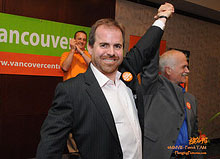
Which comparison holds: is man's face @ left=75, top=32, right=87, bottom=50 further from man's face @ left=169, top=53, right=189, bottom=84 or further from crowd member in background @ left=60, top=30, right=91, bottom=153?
man's face @ left=169, top=53, right=189, bottom=84

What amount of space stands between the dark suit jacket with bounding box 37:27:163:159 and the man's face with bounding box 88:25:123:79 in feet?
0.49

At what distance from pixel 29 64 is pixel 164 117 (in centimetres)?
225

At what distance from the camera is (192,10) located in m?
5.21

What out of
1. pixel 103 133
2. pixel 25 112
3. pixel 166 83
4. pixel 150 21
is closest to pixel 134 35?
pixel 150 21

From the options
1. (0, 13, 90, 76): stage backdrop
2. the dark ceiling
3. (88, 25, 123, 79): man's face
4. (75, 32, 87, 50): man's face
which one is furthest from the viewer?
the dark ceiling

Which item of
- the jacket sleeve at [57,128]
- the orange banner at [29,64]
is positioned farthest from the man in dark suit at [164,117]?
the orange banner at [29,64]

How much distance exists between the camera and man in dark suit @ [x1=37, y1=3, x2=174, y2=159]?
1083 millimetres

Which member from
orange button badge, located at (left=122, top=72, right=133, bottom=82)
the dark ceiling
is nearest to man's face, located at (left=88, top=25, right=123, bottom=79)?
orange button badge, located at (left=122, top=72, right=133, bottom=82)

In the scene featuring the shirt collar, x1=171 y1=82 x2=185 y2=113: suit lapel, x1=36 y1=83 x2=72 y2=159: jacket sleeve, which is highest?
the shirt collar

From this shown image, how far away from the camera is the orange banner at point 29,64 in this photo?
304 centimetres

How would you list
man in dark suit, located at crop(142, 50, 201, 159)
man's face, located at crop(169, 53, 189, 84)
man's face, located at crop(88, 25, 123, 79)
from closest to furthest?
man's face, located at crop(88, 25, 123, 79) → man in dark suit, located at crop(142, 50, 201, 159) → man's face, located at crop(169, 53, 189, 84)

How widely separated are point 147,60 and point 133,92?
0.33m

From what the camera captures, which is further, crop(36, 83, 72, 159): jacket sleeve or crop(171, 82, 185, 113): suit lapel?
crop(171, 82, 185, 113): suit lapel

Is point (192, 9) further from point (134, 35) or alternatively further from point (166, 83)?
point (166, 83)
